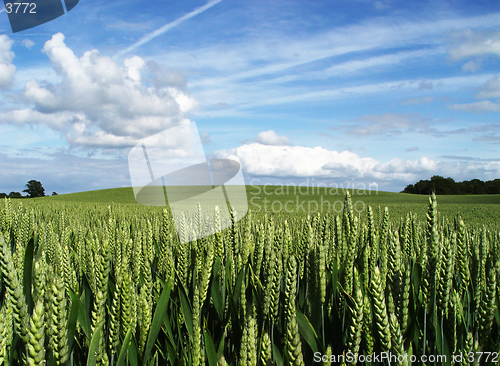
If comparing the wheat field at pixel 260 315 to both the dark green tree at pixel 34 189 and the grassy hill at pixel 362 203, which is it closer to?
the grassy hill at pixel 362 203

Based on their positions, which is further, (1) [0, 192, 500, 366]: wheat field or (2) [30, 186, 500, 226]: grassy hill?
(2) [30, 186, 500, 226]: grassy hill

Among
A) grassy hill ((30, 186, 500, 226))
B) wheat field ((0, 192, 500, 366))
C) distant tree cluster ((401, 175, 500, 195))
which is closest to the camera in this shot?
wheat field ((0, 192, 500, 366))

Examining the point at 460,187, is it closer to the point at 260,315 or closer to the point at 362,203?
the point at 362,203

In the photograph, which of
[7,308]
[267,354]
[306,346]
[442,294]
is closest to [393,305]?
[442,294]

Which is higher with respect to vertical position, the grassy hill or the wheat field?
the wheat field

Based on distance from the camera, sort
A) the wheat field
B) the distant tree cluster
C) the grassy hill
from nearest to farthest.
Answer: the wheat field
the grassy hill
the distant tree cluster

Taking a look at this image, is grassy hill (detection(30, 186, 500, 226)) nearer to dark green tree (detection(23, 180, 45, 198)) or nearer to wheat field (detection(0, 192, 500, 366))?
wheat field (detection(0, 192, 500, 366))

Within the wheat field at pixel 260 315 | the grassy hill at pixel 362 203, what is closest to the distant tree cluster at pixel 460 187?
the grassy hill at pixel 362 203

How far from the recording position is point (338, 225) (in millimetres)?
2572

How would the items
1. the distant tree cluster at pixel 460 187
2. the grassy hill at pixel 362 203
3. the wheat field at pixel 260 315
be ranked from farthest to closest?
the distant tree cluster at pixel 460 187 → the grassy hill at pixel 362 203 → the wheat field at pixel 260 315

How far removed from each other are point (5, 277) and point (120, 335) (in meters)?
0.50

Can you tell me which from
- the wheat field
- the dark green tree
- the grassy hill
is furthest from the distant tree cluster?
the dark green tree

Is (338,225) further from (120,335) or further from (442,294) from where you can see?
(120,335)

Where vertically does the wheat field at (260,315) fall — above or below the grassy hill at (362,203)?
above
